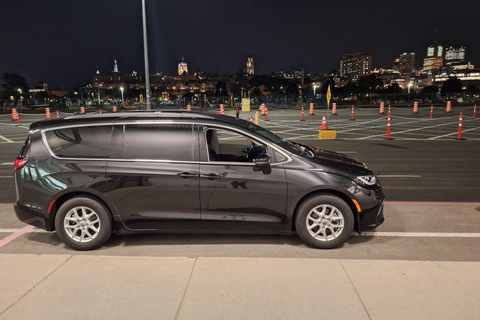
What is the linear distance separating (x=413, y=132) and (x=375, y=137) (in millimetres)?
3281

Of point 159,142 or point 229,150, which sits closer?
point 159,142

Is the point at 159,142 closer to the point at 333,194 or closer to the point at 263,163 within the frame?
the point at 263,163

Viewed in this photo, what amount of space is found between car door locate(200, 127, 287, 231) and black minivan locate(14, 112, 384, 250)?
12 mm

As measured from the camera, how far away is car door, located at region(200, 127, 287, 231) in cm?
455

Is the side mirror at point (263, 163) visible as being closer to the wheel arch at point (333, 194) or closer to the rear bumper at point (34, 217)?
the wheel arch at point (333, 194)

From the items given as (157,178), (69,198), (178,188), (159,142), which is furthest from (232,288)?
(69,198)

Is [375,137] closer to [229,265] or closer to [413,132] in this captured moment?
[413,132]

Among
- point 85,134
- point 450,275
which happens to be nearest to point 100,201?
point 85,134

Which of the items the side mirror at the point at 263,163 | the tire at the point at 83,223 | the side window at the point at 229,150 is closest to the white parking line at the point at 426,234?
the side mirror at the point at 263,163

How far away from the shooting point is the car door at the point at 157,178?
4586mm

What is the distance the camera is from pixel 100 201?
4.71m

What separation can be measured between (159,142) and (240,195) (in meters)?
1.21

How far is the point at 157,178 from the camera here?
15.0ft

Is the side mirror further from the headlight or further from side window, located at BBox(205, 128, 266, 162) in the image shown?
the headlight
